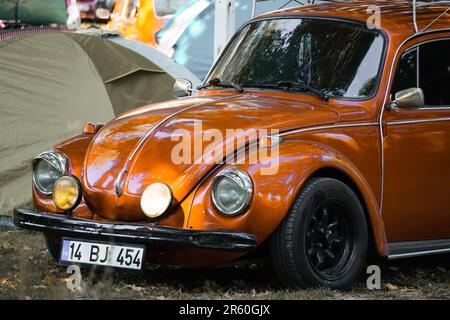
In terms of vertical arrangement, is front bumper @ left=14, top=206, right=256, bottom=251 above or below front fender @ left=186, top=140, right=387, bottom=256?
below

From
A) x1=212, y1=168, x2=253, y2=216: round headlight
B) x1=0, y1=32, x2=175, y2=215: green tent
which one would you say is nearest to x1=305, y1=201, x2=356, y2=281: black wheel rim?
x1=212, y1=168, x2=253, y2=216: round headlight

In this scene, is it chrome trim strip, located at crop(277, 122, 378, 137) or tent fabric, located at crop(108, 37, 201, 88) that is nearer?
chrome trim strip, located at crop(277, 122, 378, 137)

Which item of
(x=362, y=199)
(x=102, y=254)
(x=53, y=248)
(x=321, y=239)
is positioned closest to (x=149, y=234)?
(x=102, y=254)

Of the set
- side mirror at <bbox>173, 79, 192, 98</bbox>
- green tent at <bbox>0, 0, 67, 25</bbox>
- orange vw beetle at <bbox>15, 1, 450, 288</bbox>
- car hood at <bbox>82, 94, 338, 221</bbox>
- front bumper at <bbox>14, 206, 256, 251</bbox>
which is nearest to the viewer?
front bumper at <bbox>14, 206, 256, 251</bbox>

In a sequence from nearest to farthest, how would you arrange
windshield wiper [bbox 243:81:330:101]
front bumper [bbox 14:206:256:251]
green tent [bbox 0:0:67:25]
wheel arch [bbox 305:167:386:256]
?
front bumper [bbox 14:206:256:251], wheel arch [bbox 305:167:386:256], windshield wiper [bbox 243:81:330:101], green tent [bbox 0:0:67:25]

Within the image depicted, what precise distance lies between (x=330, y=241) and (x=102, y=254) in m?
1.47

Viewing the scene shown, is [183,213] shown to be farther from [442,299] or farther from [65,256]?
[442,299]

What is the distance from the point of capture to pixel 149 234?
628cm

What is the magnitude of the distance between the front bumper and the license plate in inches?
2.0

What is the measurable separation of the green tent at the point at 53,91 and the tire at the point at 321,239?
4.23 metres

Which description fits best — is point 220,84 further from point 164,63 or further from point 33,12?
point 33,12

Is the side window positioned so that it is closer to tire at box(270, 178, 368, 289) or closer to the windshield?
the windshield

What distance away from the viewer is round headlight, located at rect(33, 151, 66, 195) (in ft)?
23.3
